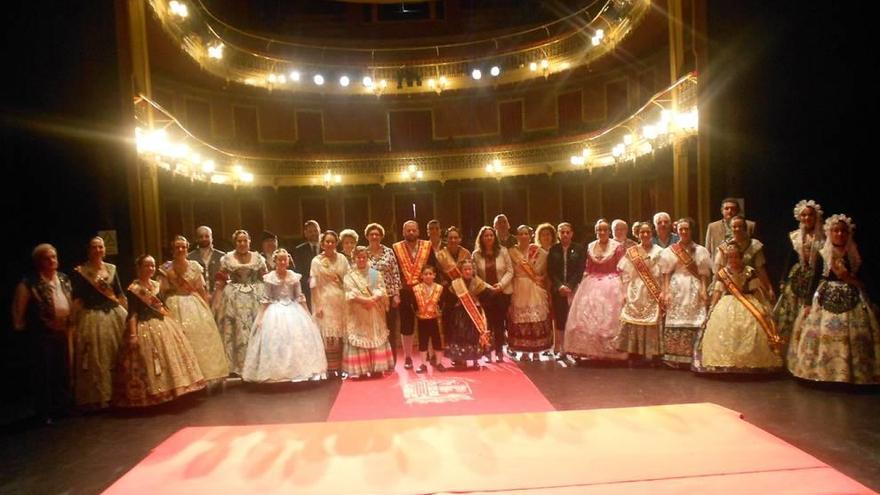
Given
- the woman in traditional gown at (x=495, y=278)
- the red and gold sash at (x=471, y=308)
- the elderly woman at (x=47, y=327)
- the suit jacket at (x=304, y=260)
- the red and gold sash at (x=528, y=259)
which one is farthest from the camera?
the suit jacket at (x=304, y=260)

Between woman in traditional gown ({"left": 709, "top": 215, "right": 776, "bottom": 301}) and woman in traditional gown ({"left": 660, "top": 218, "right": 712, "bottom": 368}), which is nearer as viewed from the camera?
woman in traditional gown ({"left": 709, "top": 215, "right": 776, "bottom": 301})

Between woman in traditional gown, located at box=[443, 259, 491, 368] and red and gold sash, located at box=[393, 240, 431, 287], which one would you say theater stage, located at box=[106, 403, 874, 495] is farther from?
red and gold sash, located at box=[393, 240, 431, 287]

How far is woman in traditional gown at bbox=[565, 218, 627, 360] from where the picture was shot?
5.64 m

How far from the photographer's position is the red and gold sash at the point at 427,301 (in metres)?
5.54

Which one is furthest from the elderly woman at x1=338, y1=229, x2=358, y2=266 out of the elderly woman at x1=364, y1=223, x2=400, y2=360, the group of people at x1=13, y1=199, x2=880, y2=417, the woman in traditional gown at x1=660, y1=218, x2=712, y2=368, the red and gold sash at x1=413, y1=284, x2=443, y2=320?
the woman in traditional gown at x1=660, y1=218, x2=712, y2=368

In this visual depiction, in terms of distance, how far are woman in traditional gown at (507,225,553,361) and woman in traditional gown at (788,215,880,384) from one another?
→ 2.28 m

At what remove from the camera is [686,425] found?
12.0 feet

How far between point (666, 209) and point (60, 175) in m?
11.9

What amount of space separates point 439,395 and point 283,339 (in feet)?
5.08

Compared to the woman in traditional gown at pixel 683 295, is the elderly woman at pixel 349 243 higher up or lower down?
higher up

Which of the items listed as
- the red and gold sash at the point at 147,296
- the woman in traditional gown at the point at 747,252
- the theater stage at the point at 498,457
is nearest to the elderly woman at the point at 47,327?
the red and gold sash at the point at 147,296

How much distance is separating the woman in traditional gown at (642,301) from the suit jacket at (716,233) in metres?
0.64

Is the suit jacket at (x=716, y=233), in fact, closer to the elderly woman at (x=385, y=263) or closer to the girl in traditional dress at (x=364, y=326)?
the elderly woman at (x=385, y=263)

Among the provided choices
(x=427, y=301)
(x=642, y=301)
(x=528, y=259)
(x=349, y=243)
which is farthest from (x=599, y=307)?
(x=349, y=243)
